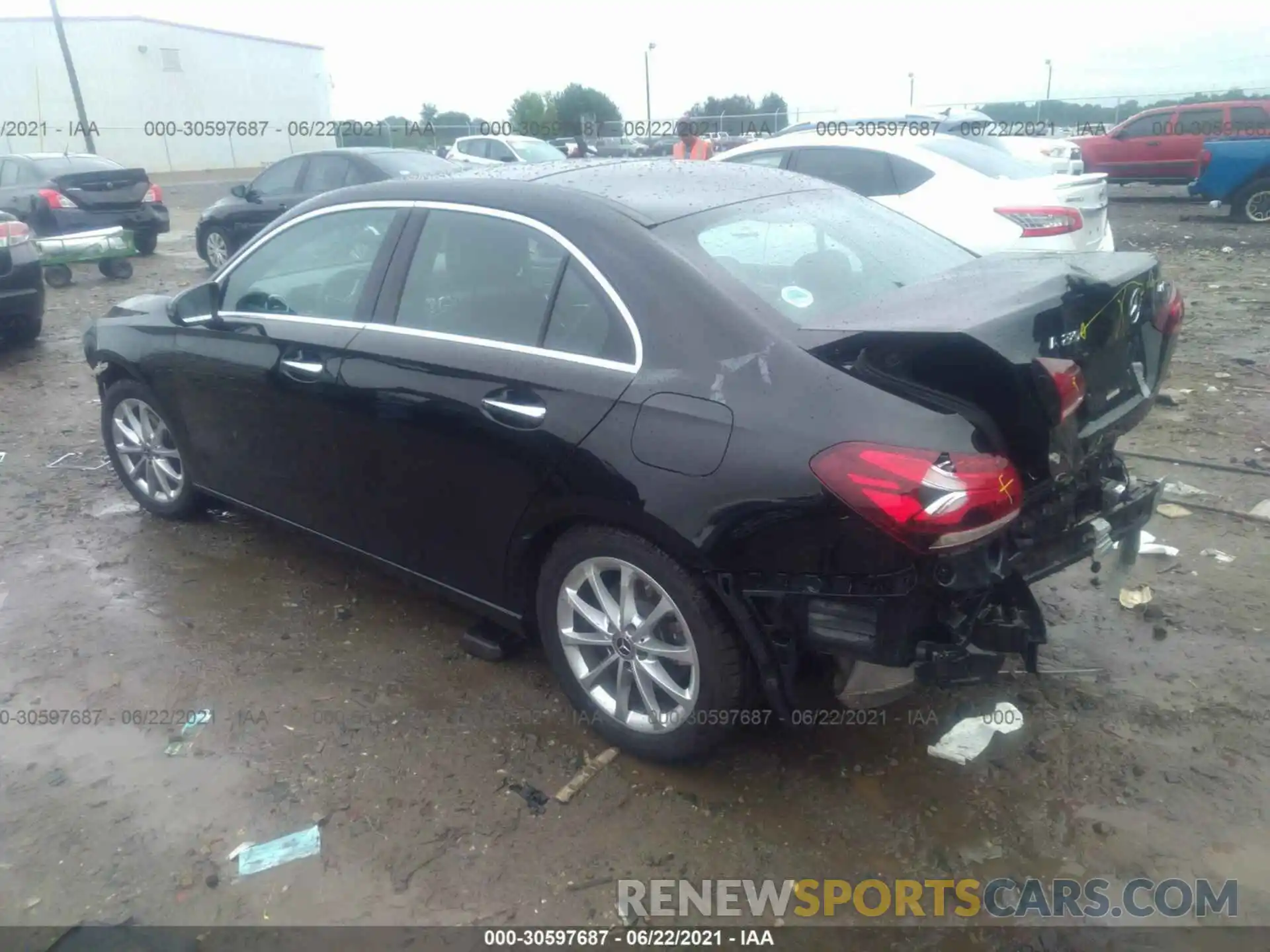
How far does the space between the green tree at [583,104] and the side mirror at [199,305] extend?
5132cm

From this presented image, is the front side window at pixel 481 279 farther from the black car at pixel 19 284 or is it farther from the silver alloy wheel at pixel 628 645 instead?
the black car at pixel 19 284

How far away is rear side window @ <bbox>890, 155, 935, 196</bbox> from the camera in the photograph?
7.65 meters

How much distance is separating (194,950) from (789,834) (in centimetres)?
164

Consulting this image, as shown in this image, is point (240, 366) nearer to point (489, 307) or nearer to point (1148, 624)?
point (489, 307)

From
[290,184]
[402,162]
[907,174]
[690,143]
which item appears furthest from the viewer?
[290,184]

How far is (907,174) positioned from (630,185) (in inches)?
198

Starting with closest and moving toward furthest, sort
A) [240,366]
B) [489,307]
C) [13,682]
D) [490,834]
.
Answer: [490,834] → [489,307] → [13,682] → [240,366]

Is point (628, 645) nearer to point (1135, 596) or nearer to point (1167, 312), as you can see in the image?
point (1167, 312)

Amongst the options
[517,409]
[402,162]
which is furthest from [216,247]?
[517,409]

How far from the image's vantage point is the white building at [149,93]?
43281 millimetres

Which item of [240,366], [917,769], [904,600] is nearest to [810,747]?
[917,769]

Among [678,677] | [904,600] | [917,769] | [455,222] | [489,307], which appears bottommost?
[917,769]

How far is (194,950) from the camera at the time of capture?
2.55 metres

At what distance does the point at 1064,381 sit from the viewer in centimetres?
248
